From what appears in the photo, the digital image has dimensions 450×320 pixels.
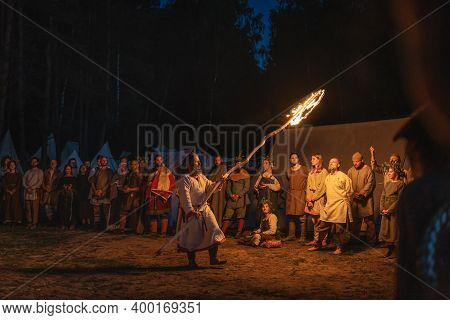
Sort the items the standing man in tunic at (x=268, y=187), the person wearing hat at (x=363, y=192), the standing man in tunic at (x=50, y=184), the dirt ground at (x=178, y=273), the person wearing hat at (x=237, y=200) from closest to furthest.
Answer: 1. the dirt ground at (x=178, y=273)
2. the person wearing hat at (x=363, y=192)
3. the standing man in tunic at (x=268, y=187)
4. the person wearing hat at (x=237, y=200)
5. the standing man in tunic at (x=50, y=184)

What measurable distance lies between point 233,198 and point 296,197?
159cm

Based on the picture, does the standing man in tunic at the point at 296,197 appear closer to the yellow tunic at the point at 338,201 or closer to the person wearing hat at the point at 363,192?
the person wearing hat at the point at 363,192

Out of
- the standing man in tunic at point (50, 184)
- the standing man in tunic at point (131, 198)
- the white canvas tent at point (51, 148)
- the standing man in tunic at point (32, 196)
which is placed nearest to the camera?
the standing man in tunic at point (131, 198)

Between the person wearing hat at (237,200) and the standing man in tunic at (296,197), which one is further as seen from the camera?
the person wearing hat at (237,200)

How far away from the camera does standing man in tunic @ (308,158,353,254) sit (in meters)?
9.86

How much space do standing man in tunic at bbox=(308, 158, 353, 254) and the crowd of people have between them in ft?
0.07

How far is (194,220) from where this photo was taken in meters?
8.12

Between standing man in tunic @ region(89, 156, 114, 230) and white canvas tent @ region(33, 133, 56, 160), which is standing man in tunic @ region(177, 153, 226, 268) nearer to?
standing man in tunic @ region(89, 156, 114, 230)

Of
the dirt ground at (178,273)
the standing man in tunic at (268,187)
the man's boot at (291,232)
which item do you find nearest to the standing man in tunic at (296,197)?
the man's boot at (291,232)

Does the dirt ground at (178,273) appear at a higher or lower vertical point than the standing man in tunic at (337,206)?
lower

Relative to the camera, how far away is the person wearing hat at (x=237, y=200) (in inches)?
483

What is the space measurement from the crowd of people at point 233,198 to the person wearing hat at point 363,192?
2 cm

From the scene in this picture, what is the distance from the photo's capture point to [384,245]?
32.6 feet

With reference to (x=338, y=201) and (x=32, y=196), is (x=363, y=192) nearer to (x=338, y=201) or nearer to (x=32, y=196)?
(x=338, y=201)
